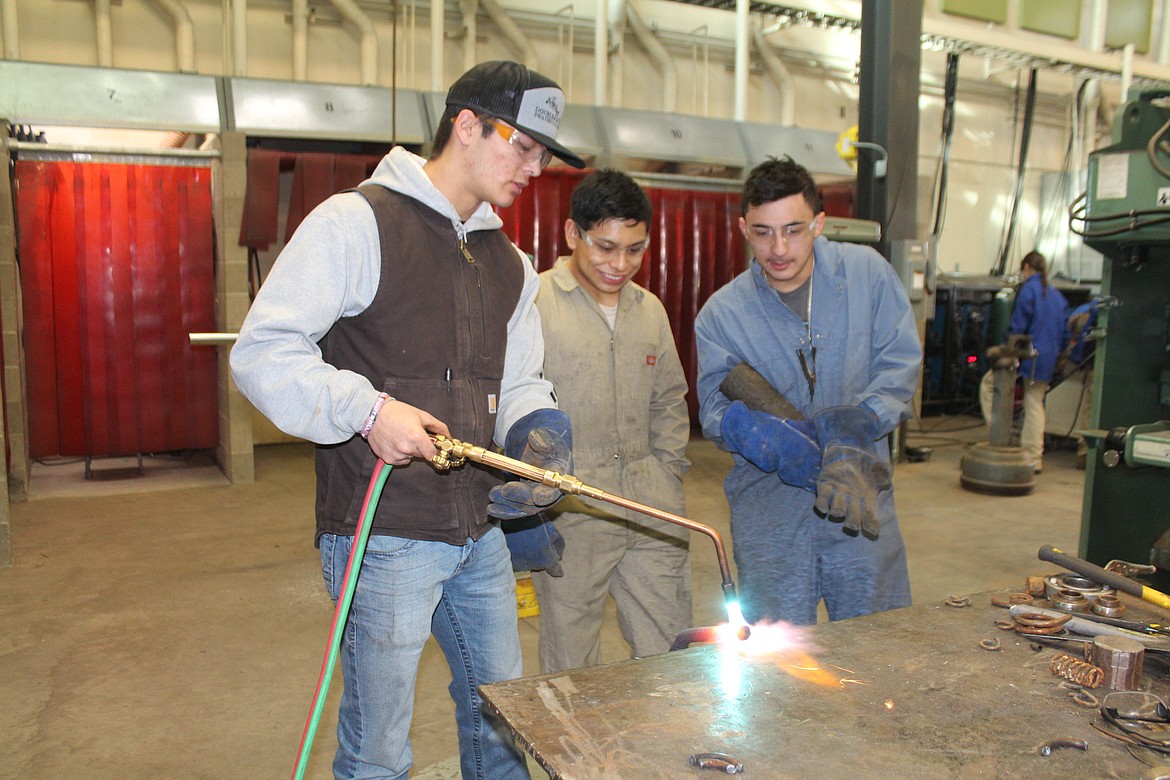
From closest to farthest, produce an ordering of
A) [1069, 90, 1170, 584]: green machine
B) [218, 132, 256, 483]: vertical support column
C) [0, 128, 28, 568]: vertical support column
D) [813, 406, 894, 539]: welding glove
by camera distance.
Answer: [813, 406, 894, 539]: welding glove < [1069, 90, 1170, 584]: green machine < [0, 128, 28, 568]: vertical support column < [218, 132, 256, 483]: vertical support column

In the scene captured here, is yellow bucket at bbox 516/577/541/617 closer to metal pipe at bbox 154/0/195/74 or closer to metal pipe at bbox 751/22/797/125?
metal pipe at bbox 154/0/195/74

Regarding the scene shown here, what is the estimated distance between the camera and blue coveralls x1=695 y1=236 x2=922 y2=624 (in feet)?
6.78

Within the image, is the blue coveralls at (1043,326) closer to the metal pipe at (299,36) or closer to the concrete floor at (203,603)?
the concrete floor at (203,603)

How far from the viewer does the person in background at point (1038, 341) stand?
20.7ft

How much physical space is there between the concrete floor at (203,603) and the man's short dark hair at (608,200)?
5.08ft

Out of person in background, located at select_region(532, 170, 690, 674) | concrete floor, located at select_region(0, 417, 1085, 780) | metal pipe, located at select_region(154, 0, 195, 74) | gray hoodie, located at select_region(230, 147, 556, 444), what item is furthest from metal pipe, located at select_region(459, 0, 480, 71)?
gray hoodie, located at select_region(230, 147, 556, 444)

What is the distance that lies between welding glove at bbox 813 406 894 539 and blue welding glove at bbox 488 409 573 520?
0.59 m

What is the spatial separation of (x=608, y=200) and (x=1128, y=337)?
7.30 feet

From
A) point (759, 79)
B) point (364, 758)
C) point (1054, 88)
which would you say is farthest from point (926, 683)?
point (1054, 88)

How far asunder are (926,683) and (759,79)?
314 inches

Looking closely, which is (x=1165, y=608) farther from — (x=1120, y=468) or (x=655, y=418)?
(x=1120, y=468)

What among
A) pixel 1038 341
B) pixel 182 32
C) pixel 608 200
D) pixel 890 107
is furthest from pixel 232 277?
pixel 1038 341

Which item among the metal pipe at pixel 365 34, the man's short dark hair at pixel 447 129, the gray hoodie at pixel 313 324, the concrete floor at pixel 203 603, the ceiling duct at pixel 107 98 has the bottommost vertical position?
the concrete floor at pixel 203 603

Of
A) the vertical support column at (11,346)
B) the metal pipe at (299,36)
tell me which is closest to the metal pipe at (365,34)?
the metal pipe at (299,36)
